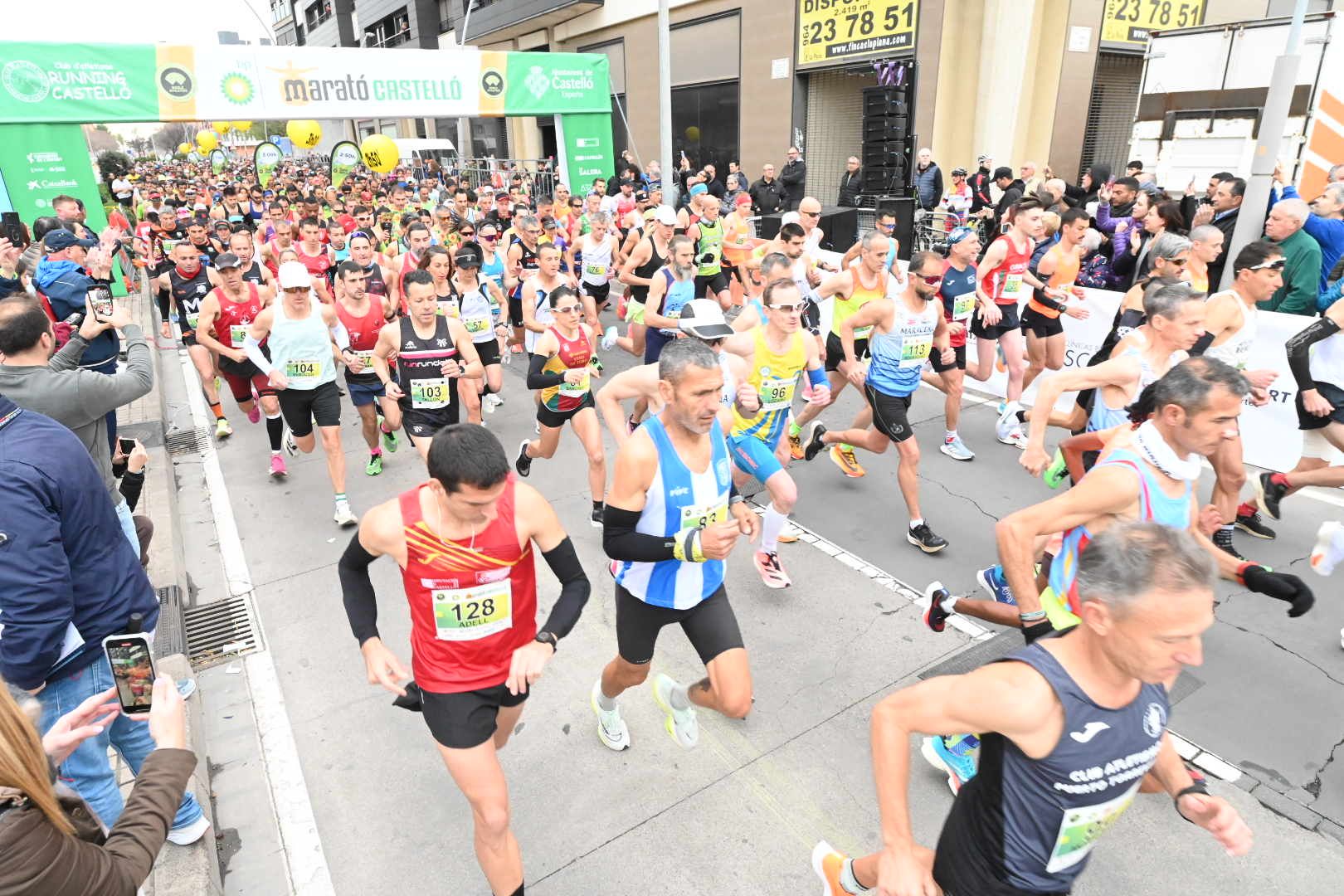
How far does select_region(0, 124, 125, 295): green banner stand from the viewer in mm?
14008

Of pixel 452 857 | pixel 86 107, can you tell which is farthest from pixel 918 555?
pixel 86 107

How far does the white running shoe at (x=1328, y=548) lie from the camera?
363 cm

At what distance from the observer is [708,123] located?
79.5ft

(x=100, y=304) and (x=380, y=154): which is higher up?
(x=380, y=154)

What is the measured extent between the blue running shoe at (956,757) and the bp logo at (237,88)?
17581 mm

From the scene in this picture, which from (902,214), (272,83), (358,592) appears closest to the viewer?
(358,592)

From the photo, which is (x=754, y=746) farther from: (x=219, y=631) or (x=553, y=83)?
(x=553, y=83)

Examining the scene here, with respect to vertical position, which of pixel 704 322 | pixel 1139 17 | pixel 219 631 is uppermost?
pixel 1139 17

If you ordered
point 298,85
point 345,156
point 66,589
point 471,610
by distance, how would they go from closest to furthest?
1. point 66,589
2. point 471,610
3. point 298,85
4. point 345,156

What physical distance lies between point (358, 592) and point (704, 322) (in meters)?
2.51

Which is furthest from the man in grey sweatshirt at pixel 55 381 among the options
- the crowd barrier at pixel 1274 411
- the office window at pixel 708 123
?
the office window at pixel 708 123

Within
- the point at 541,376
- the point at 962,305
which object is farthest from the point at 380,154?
the point at 962,305

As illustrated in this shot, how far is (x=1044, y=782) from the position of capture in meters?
1.89

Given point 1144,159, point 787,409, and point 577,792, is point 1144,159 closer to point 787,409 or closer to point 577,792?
point 787,409
